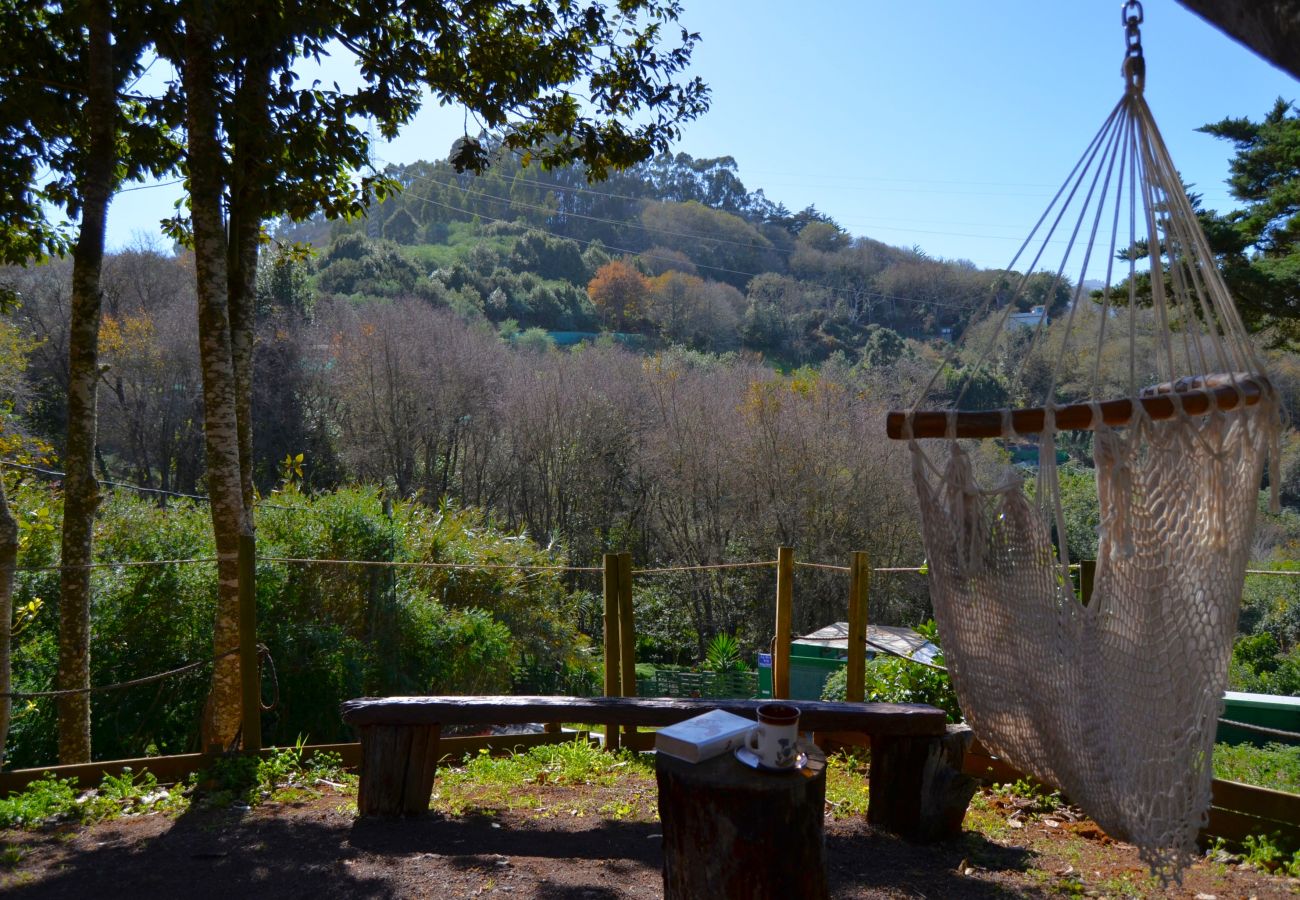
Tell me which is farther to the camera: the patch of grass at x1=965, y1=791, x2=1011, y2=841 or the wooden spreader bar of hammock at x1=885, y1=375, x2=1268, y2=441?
the patch of grass at x1=965, y1=791, x2=1011, y2=841

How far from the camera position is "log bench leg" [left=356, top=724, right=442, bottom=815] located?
3387 millimetres

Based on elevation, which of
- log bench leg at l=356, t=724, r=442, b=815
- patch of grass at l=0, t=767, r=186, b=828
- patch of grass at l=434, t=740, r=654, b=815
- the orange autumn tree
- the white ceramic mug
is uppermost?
the orange autumn tree

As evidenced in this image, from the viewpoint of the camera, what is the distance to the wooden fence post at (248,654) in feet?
13.4

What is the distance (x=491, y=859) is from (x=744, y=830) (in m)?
1.21

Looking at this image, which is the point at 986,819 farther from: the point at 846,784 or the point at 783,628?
the point at 783,628

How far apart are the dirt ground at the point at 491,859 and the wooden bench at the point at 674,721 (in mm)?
99

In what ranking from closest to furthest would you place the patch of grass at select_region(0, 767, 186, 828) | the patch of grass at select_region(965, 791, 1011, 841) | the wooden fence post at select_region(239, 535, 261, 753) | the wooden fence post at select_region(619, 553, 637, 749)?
1. the patch of grass at select_region(965, 791, 1011, 841)
2. the patch of grass at select_region(0, 767, 186, 828)
3. the wooden fence post at select_region(239, 535, 261, 753)
4. the wooden fence post at select_region(619, 553, 637, 749)

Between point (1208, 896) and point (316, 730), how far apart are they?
17.4 ft

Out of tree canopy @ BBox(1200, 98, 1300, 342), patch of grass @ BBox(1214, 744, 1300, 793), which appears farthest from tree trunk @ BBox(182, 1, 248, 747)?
tree canopy @ BBox(1200, 98, 1300, 342)

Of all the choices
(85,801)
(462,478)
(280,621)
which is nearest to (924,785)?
(85,801)

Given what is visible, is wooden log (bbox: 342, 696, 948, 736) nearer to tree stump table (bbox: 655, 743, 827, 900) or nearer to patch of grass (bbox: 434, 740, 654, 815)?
patch of grass (bbox: 434, 740, 654, 815)

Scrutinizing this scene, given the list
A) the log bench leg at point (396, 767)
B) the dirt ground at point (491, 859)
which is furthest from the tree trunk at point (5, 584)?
the log bench leg at point (396, 767)

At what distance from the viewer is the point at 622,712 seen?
3.31 m

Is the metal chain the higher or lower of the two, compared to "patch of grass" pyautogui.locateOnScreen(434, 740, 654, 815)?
higher
